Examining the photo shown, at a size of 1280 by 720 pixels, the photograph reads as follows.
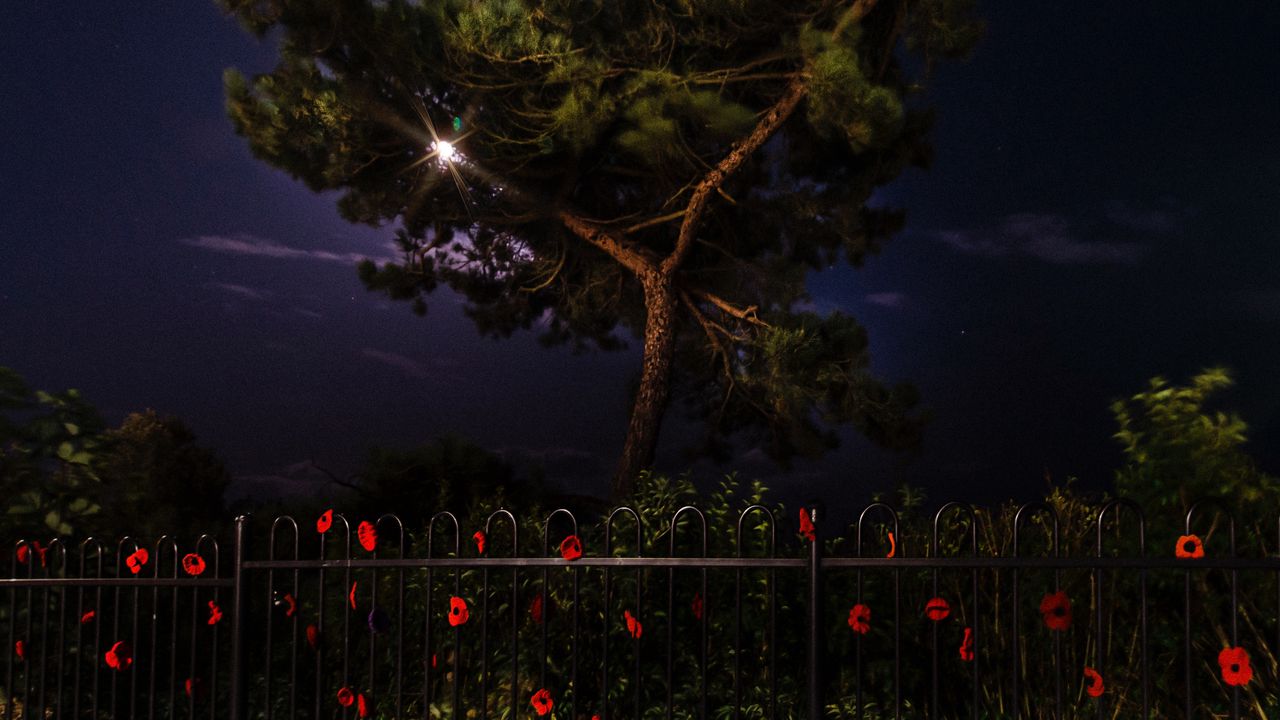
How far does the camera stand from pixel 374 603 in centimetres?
507

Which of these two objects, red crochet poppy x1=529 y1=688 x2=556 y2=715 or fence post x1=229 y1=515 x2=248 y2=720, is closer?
red crochet poppy x1=529 y1=688 x2=556 y2=715

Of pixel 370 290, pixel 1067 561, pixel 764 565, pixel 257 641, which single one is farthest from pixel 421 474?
pixel 1067 561

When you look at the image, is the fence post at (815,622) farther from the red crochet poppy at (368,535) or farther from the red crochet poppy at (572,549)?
the red crochet poppy at (368,535)

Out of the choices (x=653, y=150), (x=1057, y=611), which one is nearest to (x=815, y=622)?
(x=1057, y=611)

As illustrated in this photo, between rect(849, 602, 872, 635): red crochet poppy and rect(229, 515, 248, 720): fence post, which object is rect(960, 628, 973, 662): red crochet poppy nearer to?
rect(849, 602, 872, 635): red crochet poppy

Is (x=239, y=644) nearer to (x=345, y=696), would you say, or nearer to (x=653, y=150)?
(x=345, y=696)

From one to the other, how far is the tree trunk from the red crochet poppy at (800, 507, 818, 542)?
22.2 feet

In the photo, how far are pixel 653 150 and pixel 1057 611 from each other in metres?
7.36

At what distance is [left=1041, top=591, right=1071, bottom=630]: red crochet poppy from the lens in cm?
443

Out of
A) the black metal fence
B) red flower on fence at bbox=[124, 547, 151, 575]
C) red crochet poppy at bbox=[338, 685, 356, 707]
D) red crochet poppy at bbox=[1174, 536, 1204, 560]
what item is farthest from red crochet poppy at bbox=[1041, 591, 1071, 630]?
red flower on fence at bbox=[124, 547, 151, 575]

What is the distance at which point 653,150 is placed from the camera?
1073 cm

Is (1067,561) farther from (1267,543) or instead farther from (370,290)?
(370,290)

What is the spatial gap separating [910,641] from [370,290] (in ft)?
34.6

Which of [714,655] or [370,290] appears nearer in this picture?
[714,655]
